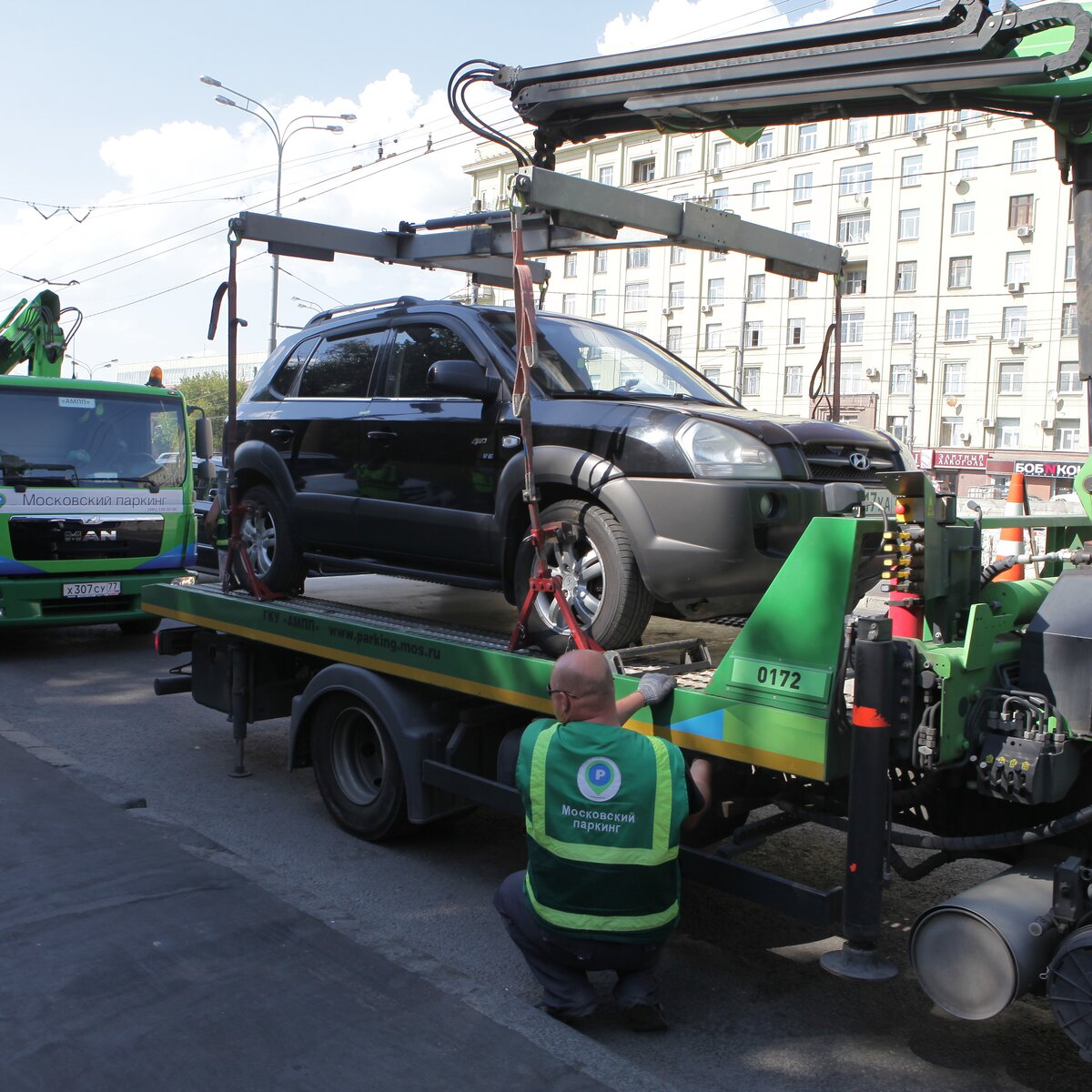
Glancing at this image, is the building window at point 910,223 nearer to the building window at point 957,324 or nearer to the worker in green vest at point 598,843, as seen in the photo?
the building window at point 957,324

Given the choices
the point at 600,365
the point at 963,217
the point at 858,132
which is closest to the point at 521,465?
the point at 600,365

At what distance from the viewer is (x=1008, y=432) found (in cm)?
4678

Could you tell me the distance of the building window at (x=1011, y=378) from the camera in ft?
151

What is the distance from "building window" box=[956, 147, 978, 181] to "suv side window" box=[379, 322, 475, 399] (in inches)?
1777

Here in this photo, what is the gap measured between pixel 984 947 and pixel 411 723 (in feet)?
8.91

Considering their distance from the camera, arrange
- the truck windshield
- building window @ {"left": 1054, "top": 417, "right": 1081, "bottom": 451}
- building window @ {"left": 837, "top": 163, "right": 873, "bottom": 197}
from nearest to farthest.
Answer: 1. the truck windshield
2. building window @ {"left": 1054, "top": 417, "right": 1081, "bottom": 451}
3. building window @ {"left": 837, "top": 163, "right": 873, "bottom": 197}

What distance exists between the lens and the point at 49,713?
830cm

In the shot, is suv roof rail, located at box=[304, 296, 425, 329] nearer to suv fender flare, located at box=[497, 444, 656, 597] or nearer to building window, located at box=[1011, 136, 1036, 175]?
suv fender flare, located at box=[497, 444, 656, 597]

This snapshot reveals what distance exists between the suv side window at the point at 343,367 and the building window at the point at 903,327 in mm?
45600

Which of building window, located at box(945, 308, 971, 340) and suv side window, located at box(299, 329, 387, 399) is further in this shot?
building window, located at box(945, 308, 971, 340)

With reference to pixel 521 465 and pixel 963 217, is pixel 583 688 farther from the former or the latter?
pixel 963 217

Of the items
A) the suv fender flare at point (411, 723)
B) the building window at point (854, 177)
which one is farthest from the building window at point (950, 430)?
the suv fender flare at point (411, 723)

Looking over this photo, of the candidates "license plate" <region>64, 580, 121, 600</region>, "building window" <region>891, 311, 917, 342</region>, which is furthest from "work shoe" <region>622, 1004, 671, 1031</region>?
"building window" <region>891, 311, 917, 342</region>

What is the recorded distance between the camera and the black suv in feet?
14.6
